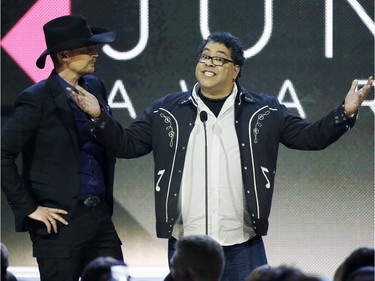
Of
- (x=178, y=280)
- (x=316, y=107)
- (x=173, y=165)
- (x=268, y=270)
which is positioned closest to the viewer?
(x=268, y=270)

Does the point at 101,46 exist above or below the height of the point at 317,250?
above

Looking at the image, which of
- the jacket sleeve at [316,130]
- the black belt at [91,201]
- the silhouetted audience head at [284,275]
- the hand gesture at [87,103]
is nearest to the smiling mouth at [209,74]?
the jacket sleeve at [316,130]

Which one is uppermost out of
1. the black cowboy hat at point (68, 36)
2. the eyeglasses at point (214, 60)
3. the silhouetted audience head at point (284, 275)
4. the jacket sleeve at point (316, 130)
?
the black cowboy hat at point (68, 36)

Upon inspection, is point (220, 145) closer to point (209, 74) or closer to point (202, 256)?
point (209, 74)

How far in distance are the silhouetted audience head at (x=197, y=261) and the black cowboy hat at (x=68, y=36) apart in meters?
1.36

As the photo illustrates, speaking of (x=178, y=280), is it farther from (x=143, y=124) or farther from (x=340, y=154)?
(x=340, y=154)

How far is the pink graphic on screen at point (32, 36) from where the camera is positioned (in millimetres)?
5859

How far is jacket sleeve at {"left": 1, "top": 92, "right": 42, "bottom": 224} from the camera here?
14.5 ft

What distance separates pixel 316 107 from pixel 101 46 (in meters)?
1.31

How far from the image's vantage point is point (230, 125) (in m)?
4.44

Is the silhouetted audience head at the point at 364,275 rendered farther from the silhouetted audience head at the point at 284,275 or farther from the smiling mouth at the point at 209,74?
the smiling mouth at the point at 209,74

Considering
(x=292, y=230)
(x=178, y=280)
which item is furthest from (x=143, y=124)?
(x=292, y=230)

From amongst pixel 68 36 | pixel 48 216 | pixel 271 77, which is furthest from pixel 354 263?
pixel 271 77

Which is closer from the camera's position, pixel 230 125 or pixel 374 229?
pixel 230 125
